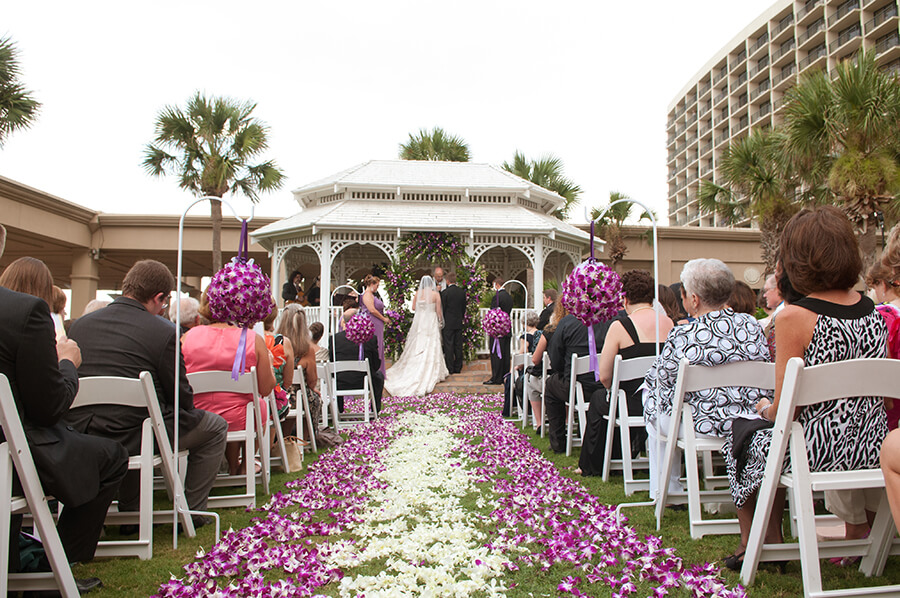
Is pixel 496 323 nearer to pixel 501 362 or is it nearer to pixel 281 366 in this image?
pixel 501 362

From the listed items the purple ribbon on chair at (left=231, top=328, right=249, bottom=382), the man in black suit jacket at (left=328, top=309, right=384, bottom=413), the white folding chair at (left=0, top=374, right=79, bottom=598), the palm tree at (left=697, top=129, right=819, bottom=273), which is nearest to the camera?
the white folding chair at (left=0, top=374, right=79, bottom=598)

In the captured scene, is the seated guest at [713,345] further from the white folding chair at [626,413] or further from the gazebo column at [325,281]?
the gazebo column at [325,281]

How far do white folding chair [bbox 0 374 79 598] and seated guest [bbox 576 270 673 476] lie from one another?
11.5 ft

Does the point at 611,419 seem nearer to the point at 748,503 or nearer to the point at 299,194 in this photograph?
the point at 748,503

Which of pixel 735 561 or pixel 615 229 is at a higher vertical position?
pixel 615 229

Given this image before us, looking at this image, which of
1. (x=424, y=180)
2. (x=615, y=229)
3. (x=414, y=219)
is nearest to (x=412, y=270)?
(x=414, y=219)

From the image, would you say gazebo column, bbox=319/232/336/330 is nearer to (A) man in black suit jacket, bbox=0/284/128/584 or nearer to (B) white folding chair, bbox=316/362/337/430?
(B) white folding chair, bbox=316/362/337/430

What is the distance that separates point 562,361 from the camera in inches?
242

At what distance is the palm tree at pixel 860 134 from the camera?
12.3 meters

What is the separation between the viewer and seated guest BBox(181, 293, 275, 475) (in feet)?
14.5

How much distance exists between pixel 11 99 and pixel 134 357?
12.7 m

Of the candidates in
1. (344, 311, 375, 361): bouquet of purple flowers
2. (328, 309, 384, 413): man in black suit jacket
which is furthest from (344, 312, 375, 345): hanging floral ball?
(328, 309, 384, 413): man in black suit jacket

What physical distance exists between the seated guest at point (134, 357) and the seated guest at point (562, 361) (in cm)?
345

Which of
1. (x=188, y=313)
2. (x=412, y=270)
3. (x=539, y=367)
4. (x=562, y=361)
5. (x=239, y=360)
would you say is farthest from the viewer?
(x=412, y=270)
